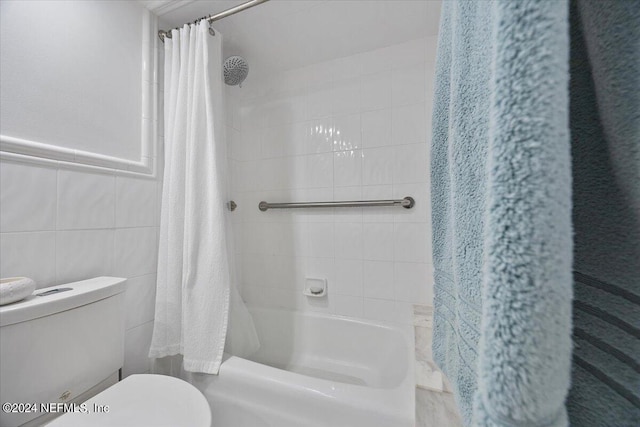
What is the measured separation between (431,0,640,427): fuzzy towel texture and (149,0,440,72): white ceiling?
1.06 metres

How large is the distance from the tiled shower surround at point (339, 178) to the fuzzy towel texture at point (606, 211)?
1140mm

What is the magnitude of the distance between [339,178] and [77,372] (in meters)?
1.34

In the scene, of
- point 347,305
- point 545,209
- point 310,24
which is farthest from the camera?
point 347,305

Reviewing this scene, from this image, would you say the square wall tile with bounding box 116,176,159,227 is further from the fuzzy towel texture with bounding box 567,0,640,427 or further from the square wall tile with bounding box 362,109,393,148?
the fuzzy towel texture with bounding box 567,0,640,427

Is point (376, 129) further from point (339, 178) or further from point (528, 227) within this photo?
point (528, 227)

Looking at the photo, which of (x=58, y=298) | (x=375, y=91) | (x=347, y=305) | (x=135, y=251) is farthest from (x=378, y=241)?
(x=58, y=298)

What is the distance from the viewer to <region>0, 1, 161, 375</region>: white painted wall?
A: 28.5 inches

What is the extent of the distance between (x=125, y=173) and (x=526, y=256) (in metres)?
1.27

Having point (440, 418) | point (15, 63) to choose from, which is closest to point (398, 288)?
point (440, 418)

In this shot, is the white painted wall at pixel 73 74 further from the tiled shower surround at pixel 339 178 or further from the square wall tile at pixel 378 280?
the square wall tile at pixel 378 280

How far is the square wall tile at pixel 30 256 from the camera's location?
27.3 inches

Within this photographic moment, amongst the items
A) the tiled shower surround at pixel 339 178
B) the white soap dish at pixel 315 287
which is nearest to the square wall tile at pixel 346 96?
the tiled shower surround at pixel 339 178

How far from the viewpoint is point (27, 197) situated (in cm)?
73

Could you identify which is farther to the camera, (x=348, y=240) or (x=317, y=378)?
(x=348, y=240)
